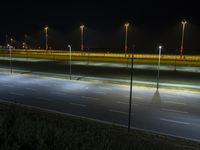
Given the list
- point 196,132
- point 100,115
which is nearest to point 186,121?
point 196,132

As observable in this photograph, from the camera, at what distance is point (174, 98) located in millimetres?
27859

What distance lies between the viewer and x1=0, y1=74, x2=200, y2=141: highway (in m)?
19.6

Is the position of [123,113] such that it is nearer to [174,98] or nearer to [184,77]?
[174,98]

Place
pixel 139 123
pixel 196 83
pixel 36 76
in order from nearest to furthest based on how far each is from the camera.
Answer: pixel 139 123 → pixel 196 83 → pixel 36 76

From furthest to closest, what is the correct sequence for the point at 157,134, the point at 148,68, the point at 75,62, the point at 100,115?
the point at 75,62, the point at 148,68, the point at 100,115, the point at 157,134

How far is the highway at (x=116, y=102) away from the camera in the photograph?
1958 centimetres

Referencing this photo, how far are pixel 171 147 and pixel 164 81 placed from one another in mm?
23915

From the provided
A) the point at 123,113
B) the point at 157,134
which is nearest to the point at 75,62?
the point at 123,113

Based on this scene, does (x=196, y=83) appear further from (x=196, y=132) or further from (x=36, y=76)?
(x=36, y=76)

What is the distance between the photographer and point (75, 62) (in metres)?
61.3

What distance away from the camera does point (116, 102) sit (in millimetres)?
25922

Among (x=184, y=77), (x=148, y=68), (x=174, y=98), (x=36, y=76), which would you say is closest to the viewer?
(x=174, y=98)

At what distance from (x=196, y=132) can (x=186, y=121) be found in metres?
2.30

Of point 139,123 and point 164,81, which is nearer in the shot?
point 139,123
